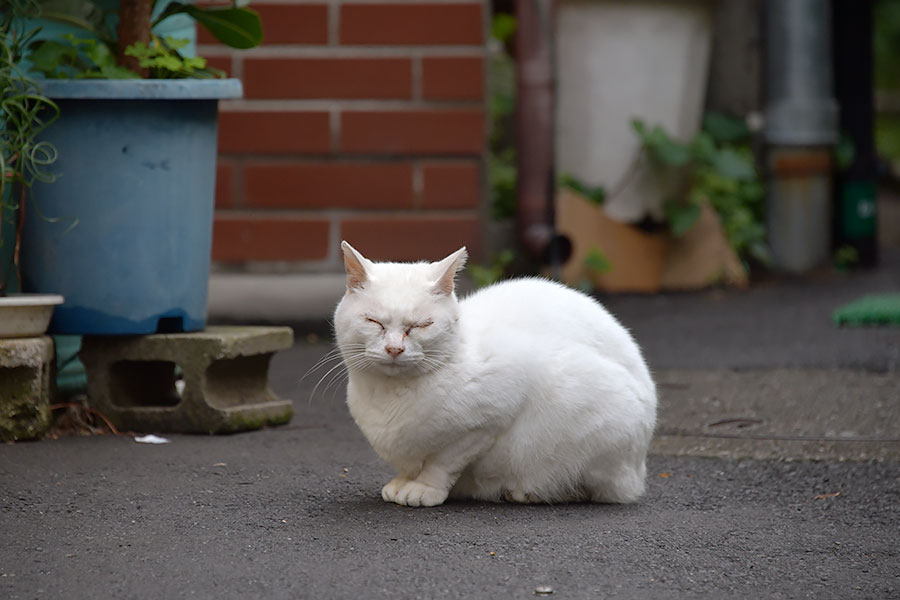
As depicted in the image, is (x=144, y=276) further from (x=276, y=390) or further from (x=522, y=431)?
(x=522, y=431)

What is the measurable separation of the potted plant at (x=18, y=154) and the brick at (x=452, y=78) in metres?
2.46

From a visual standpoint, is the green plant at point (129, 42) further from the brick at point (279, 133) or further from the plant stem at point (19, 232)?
the brick at point (279, 133)

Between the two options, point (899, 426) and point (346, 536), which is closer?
point (346, 536)

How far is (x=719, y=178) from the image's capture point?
715 centimetres

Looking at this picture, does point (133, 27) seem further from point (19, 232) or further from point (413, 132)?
point (413, 132)

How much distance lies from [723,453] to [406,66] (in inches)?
115

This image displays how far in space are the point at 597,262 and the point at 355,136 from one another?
1.78 meters

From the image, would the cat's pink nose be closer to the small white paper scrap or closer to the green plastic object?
the small white paper scrap

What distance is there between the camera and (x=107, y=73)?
360cm

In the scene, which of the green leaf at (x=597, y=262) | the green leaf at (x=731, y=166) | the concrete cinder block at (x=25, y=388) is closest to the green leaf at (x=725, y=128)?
the green leaf at (x=731, y=166)

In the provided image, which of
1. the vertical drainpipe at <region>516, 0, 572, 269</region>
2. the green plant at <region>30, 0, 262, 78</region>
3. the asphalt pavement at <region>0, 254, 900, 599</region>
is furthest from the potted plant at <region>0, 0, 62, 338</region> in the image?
the vertical drainpipe at <region>516, 0, 572, 269</region>

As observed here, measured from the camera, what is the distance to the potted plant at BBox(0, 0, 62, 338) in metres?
3.36

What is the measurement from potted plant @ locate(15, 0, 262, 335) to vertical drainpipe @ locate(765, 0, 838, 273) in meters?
4.47

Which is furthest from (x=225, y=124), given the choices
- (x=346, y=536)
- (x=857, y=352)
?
(x=346, y=536)
